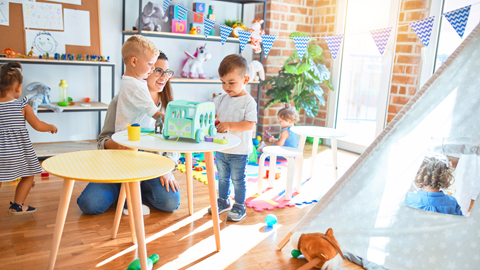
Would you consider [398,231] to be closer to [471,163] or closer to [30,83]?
[471,163]

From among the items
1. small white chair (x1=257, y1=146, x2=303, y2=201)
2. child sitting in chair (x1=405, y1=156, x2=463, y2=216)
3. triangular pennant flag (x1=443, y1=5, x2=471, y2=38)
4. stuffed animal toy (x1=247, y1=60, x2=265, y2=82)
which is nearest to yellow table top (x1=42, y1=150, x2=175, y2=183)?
child sitting in chair (x1=405, y1=156, x2=463, y2=216)

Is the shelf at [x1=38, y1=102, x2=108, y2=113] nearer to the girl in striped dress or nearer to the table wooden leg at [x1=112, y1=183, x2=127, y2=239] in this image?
the girl in striped dress

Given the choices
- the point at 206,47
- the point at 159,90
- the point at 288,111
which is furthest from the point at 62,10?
the point at 288,111

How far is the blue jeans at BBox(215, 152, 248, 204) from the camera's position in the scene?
2.26 metres

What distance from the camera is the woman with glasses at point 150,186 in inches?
87.4

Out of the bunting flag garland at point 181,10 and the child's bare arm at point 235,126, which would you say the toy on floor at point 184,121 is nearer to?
the child's bare arm at point 235,126

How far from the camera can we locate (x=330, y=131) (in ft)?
9.85

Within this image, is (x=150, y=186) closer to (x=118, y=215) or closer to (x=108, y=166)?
(x=118, y=215)

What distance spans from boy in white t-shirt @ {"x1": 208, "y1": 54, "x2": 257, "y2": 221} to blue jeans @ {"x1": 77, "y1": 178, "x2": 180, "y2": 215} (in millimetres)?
300

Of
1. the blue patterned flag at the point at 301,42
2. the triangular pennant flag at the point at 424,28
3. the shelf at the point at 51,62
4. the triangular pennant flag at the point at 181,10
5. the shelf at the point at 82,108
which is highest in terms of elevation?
the triangular pennant flag at the point at 181,10

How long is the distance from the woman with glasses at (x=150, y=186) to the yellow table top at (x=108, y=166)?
1.80ft

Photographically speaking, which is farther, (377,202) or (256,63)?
(256,63)

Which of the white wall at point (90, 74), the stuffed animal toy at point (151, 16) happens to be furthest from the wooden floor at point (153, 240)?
the stuffed animal toy at point (151, 16)

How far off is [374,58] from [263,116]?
1292mm
